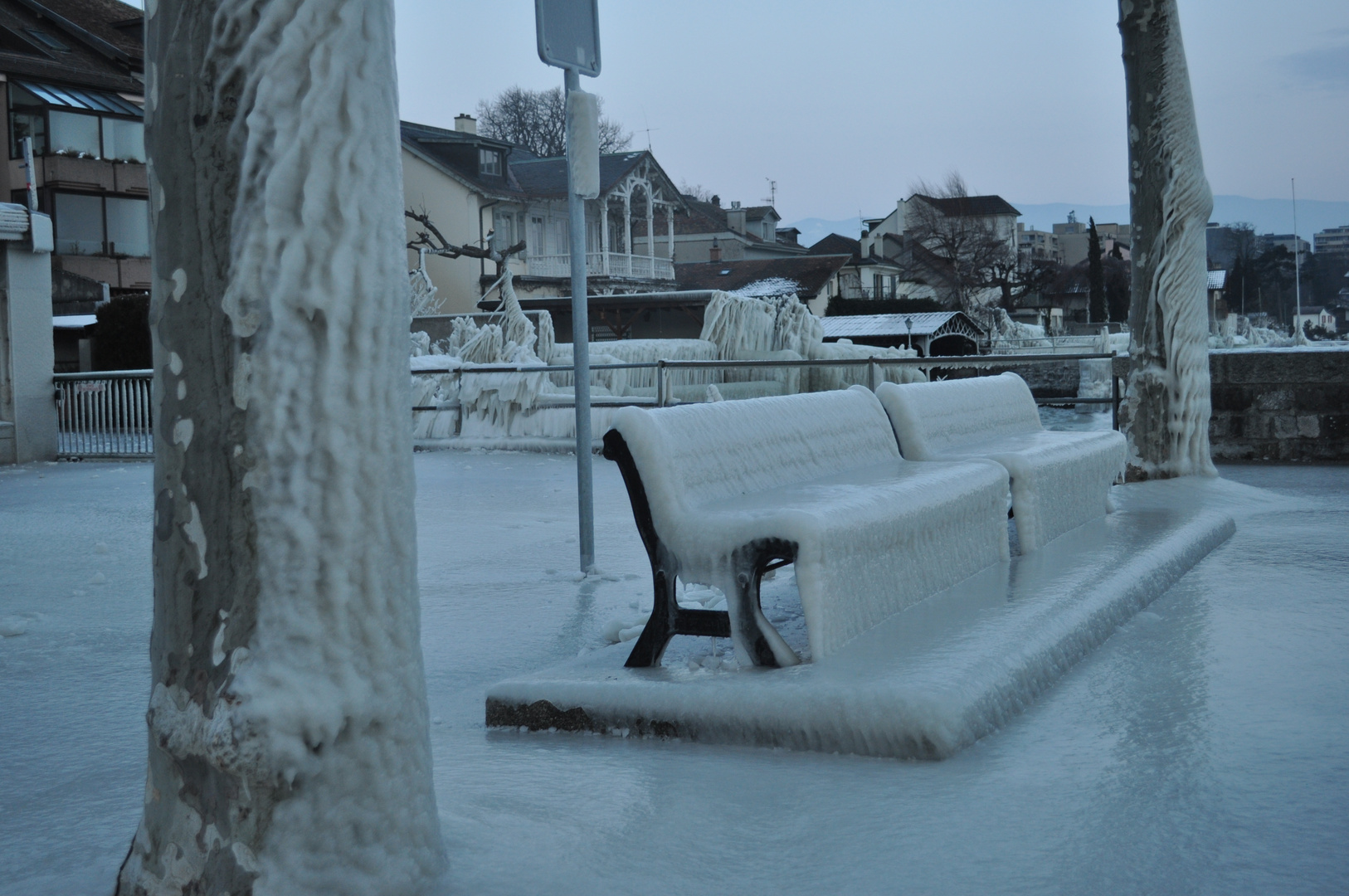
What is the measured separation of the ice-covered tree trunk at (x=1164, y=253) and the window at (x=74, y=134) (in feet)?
109

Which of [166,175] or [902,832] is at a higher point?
[166,175]

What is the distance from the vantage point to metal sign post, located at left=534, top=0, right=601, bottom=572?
5.89 meters

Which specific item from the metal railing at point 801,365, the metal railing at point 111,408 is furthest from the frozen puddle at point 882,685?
the metal railing at point 111,408

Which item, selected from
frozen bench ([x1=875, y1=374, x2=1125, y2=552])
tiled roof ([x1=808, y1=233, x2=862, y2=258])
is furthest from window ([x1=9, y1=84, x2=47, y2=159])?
tiled roof ([x1=808, y1=233, x2=862, y2=258])

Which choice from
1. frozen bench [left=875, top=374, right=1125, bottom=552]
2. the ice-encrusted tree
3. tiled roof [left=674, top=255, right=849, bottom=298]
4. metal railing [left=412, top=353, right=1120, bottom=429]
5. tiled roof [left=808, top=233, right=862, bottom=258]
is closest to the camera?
frozen bench [left=875, top=374, right=1125, bottom=552]

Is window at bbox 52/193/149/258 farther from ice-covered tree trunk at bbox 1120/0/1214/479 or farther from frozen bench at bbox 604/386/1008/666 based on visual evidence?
frozen bench at bbox 604/386/1008/666

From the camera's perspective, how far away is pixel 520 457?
14227 millimetres

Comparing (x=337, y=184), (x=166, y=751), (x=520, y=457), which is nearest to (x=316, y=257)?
(x=337, y=184)

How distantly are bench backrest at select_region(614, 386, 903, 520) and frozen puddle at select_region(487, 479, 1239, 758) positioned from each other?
0.54 meters

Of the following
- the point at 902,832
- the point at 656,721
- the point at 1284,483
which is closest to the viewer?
the point at 902,832

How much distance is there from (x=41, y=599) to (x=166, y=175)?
14.5 ft

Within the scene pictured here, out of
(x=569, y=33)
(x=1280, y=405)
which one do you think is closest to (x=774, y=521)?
(x=569, y=33)

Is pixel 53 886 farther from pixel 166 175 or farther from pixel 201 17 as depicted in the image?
pixel 201 17

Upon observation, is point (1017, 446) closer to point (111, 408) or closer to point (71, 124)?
point (111, 408)
